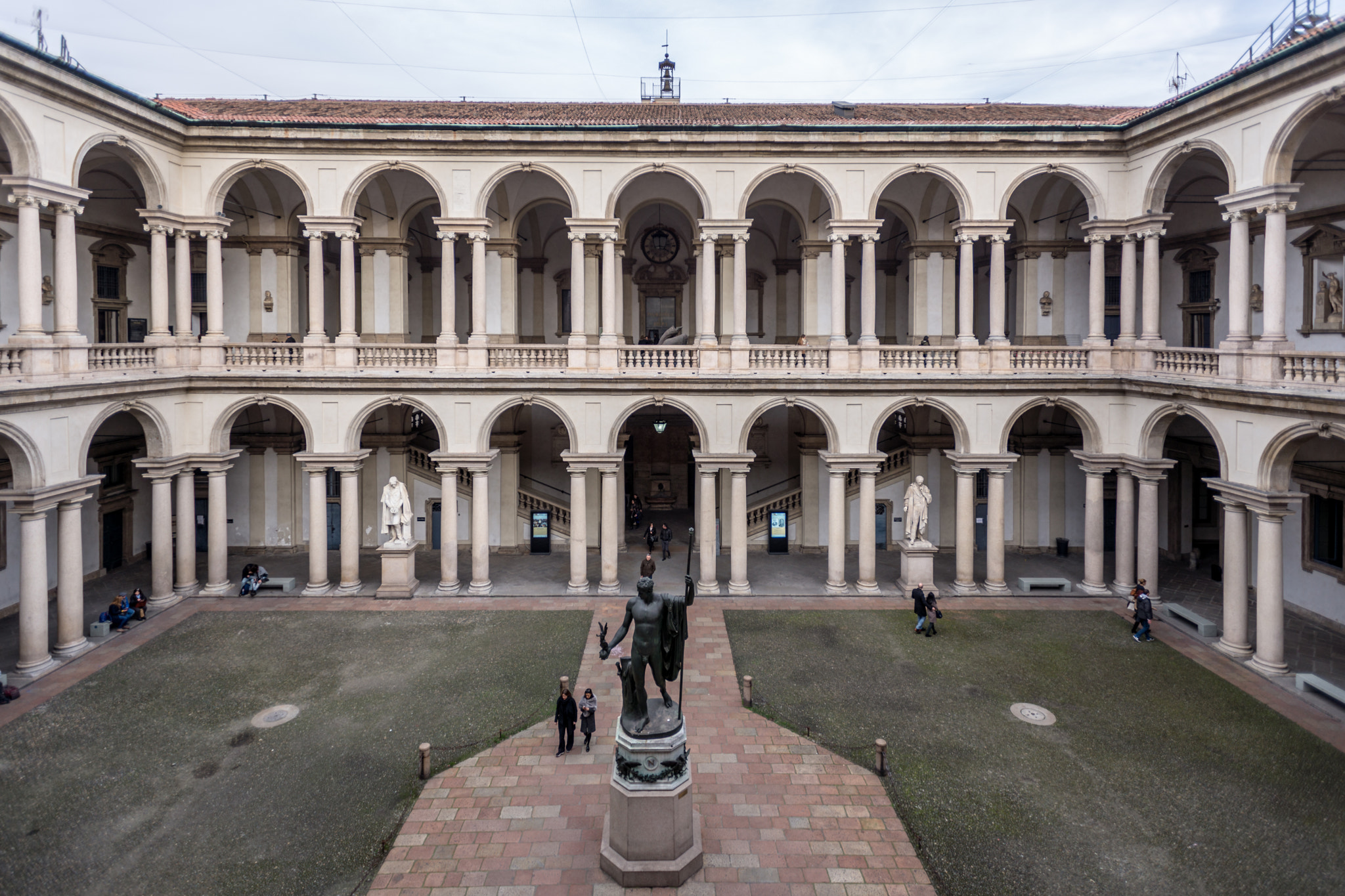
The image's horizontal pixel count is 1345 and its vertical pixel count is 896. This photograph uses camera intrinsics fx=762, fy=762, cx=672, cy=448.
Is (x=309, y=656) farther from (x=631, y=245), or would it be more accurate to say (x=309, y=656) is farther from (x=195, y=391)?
(x=631, y=245)

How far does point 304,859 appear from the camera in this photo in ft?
35.9

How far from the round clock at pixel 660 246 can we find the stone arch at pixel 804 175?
8197mm

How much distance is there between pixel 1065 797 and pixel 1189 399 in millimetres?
12366

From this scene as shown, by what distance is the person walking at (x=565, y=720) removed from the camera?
13586mm

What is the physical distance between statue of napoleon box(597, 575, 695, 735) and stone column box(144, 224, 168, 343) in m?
18.6

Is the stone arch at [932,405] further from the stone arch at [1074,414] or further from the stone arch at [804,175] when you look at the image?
the stone arch at [804,175]

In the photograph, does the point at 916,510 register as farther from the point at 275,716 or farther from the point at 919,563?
the point at 275,716

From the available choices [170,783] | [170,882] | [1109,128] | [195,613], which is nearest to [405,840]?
[170,882]

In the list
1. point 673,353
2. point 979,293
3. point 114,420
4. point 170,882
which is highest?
point 979,293

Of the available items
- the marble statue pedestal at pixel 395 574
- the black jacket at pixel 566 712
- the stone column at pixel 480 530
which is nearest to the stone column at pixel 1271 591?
the black jacket at pixel 566 712

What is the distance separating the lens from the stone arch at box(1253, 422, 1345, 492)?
16.5 metres

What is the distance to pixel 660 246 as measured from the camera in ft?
101

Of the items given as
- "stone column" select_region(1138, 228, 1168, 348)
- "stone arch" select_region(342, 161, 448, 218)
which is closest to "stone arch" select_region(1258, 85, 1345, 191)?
"stone column" select_region(1138, 228, 1168, 348)

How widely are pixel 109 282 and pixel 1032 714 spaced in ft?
95.7
